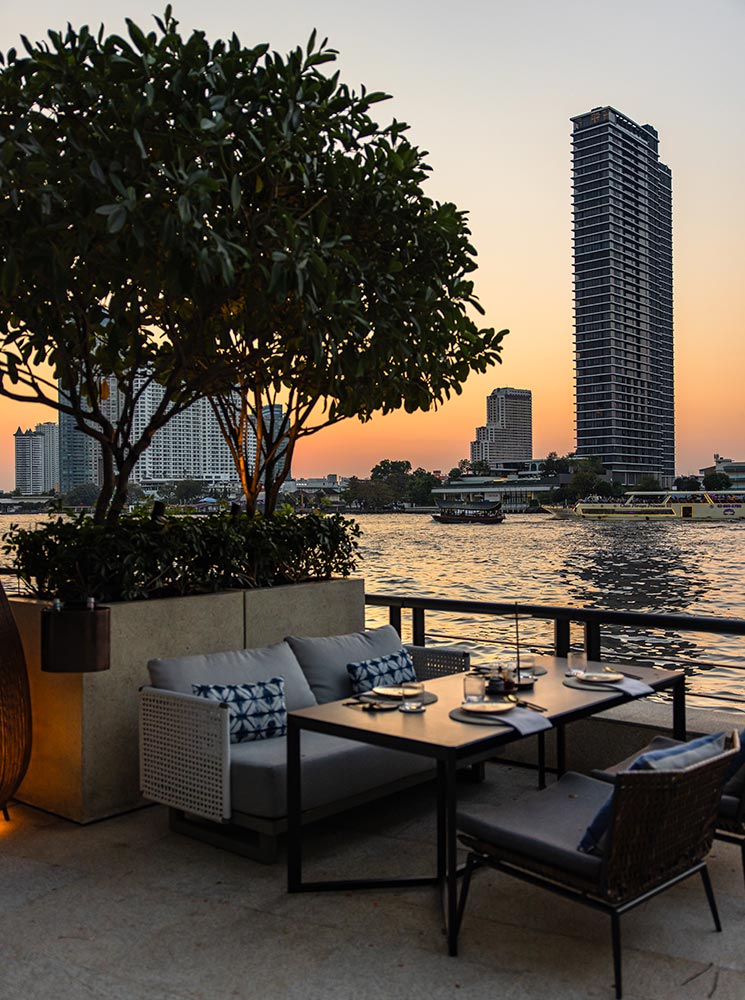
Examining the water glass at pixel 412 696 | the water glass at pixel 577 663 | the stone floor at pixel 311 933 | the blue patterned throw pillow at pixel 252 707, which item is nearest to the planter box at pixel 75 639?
the blue patterned throw pillow at pixel 252 707

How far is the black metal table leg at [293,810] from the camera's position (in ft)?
10.9

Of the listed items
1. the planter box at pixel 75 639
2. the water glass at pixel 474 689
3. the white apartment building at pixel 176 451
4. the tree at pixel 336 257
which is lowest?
the water glass at pixel 474 689

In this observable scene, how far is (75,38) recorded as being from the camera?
391cm

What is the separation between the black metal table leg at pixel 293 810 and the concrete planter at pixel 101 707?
1163 millimetres

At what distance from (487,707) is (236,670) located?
1.37m

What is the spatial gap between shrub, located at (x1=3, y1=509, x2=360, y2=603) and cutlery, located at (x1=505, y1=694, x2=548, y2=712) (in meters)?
1.89

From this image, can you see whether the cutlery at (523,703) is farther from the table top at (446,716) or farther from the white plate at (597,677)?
the white plate at (597,677)

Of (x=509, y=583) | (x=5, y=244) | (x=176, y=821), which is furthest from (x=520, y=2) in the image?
(x=509, y=583)

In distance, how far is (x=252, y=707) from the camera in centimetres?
401

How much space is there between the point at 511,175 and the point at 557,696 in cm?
1243

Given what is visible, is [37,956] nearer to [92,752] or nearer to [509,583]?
[92,752]

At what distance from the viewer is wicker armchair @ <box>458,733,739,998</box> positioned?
257cm

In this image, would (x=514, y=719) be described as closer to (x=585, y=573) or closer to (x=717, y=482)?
(x=585, y=573)

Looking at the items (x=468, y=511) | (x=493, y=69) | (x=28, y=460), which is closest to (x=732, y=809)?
(x=28, y=460)
